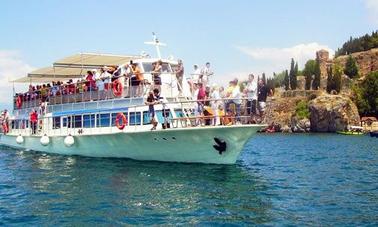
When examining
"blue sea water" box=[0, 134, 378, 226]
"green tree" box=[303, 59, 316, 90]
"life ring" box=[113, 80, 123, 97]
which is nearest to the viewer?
"blue sea water" box=[0, 134, 378, 226]

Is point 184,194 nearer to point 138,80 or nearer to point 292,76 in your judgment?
point 138,80

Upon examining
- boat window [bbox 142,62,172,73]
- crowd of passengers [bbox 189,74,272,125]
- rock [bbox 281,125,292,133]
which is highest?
boat window [bbox 142,62,172,73]

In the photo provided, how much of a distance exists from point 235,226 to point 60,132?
2066 centimetres

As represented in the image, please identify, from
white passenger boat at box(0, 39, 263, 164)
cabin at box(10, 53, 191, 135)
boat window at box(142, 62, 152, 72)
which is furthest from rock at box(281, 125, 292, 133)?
boat window at box(142, 62, 152, 72)

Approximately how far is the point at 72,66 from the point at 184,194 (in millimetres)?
19003

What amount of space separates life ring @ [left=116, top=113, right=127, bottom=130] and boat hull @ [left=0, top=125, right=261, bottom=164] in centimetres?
51

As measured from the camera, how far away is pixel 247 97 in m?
21.2

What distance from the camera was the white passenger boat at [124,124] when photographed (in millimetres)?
22156

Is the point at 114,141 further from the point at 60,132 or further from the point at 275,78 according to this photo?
the point at 275,78

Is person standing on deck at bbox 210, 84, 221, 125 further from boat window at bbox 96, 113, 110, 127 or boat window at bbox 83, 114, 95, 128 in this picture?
boat window at bbox 83, 114, 95, 128

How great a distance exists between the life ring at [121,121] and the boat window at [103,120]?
1563 millimetres

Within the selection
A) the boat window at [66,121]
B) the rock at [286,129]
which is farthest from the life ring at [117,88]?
the rock at [286,129]

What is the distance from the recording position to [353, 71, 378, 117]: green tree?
109625mm

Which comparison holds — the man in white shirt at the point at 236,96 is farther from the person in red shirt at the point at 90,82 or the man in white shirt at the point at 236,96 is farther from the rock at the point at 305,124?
the rock at the point at 305,124
